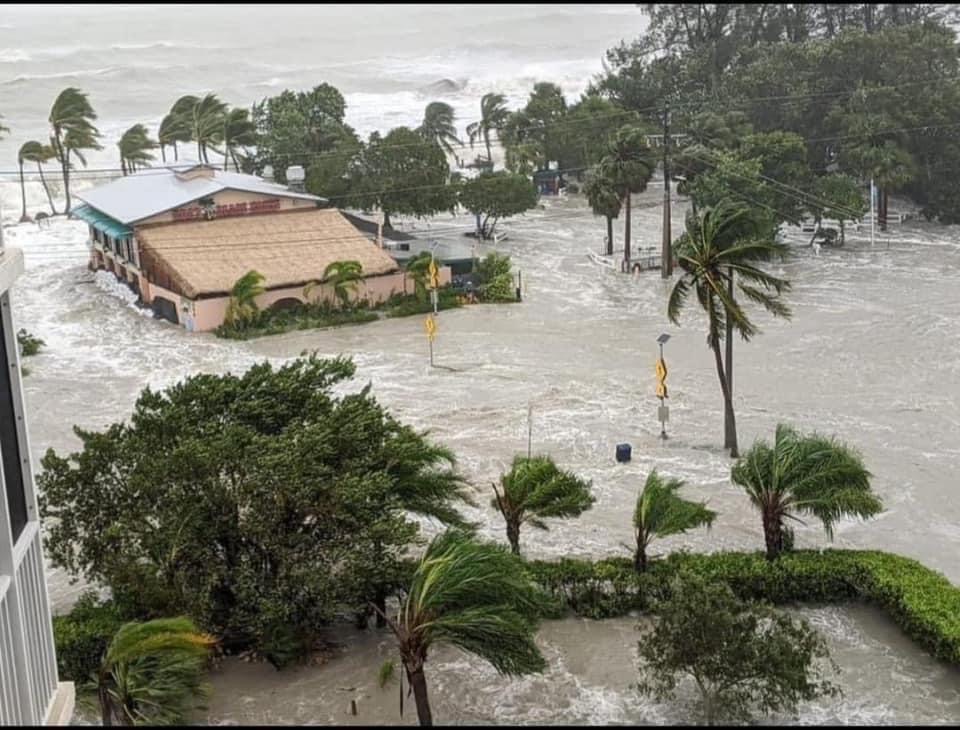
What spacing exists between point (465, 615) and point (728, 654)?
283 centimetres

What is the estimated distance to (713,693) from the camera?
14.3 m

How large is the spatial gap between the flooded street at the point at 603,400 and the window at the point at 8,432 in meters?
5.66

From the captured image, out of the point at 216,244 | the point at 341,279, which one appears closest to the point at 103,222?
the point at 216,244

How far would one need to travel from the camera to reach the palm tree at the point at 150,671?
12750 millimetres

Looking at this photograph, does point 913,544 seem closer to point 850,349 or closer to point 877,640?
point 877,640

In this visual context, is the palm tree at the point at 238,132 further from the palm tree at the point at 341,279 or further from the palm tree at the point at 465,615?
the palm tree at the point at 465,615

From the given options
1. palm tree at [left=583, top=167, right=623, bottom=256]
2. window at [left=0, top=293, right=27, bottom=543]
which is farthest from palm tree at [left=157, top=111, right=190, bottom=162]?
window at [left=0, top=293, right=27, bottom=543]

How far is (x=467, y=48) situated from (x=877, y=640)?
449ft

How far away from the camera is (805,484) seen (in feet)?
58.7

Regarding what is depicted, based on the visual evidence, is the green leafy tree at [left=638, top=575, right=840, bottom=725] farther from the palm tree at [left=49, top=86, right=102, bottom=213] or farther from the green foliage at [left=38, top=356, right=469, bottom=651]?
the palm tree at [left=49, top=86, right=102, bottom=213]

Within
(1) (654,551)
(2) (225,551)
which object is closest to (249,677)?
(2) (225,551)

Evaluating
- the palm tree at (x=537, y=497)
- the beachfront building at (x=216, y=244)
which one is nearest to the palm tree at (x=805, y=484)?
the palm tree at (x=537, y=497)

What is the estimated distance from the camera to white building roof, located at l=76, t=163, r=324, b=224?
4184 centimetres

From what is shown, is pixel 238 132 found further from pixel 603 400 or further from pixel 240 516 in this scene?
pixel 240 516
